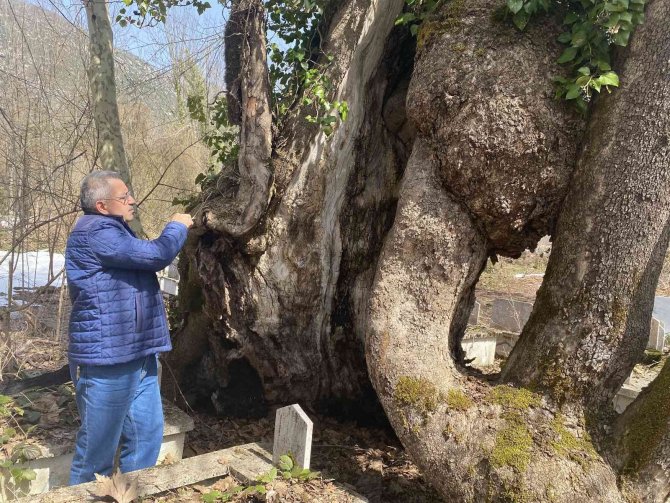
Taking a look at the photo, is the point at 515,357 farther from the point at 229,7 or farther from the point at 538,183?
the point at 229,7

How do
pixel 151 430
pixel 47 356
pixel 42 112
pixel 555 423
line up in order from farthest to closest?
1. pixel 47 356
2. pixel 42 112
3. pixel 151 430
4. pixel 555 423

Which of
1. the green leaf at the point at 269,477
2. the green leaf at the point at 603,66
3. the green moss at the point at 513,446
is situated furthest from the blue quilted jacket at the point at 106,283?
the green leaf at the point at 603,66

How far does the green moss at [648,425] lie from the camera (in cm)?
264

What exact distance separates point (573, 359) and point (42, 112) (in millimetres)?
5115

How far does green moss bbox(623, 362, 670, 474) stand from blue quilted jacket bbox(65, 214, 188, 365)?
269 cm

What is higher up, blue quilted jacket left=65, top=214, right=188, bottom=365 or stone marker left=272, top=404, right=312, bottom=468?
blue quilted jacket left=65, top=214, right=188, bottom=365

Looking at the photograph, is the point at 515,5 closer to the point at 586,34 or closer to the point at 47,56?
the point at 586,34

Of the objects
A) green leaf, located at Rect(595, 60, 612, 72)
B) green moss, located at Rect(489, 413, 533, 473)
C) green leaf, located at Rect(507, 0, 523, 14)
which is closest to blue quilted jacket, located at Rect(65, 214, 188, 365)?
green moss, located at Rect(489, 413, 533, 473)

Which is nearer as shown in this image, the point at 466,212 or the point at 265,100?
the point at 466,212

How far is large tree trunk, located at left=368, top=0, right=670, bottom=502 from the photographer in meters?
2.70

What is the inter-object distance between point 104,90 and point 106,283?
288 cm

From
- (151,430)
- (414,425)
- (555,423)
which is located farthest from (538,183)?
(151,430)

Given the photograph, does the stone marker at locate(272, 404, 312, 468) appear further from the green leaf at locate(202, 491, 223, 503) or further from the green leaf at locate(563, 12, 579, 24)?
the green leaf at locate(563, 12, 579, 24)

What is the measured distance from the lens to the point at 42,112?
17.2 ft
